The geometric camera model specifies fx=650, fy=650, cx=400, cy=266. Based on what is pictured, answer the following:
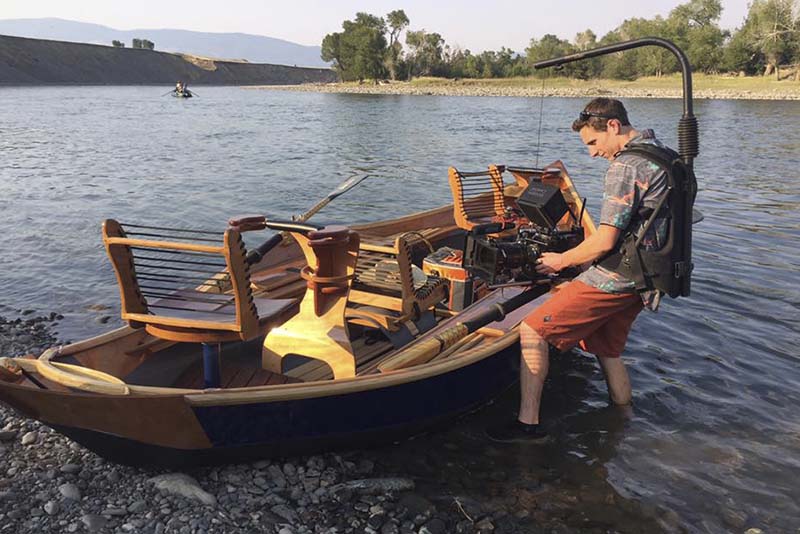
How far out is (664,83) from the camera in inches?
2734

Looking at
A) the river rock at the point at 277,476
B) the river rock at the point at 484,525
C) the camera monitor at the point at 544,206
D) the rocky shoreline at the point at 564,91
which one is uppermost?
the rocky shoreline at the point at 564,91

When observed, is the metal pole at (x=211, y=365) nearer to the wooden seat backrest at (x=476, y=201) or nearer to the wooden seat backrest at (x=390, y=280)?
the wooden seat backrest at (x=390, y=280)

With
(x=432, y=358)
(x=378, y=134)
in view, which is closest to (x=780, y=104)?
(x=378, y=134)

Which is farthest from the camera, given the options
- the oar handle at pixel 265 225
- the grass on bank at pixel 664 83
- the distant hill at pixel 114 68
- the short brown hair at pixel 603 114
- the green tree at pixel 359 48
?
the green tree at pixel 359 48

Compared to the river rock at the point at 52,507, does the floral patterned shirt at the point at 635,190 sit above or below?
above

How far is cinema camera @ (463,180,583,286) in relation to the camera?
13.5 ft

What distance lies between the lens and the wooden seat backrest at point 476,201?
784 cm

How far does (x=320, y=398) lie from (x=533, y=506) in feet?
5.06

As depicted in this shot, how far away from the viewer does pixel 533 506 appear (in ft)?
13.6

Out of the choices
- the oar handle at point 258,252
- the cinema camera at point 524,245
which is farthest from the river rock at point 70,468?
the cinema camera at point 524,245

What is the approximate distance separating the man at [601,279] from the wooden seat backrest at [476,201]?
10.8 ft

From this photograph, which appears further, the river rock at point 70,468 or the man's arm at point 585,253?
the river rock at point 70,468

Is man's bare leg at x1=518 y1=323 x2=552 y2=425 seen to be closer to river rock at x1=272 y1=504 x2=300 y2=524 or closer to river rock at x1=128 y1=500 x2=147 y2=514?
river rock at x1=272 y1=504 x2=300 y2=524

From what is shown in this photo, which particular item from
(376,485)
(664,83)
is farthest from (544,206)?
(664,83)
